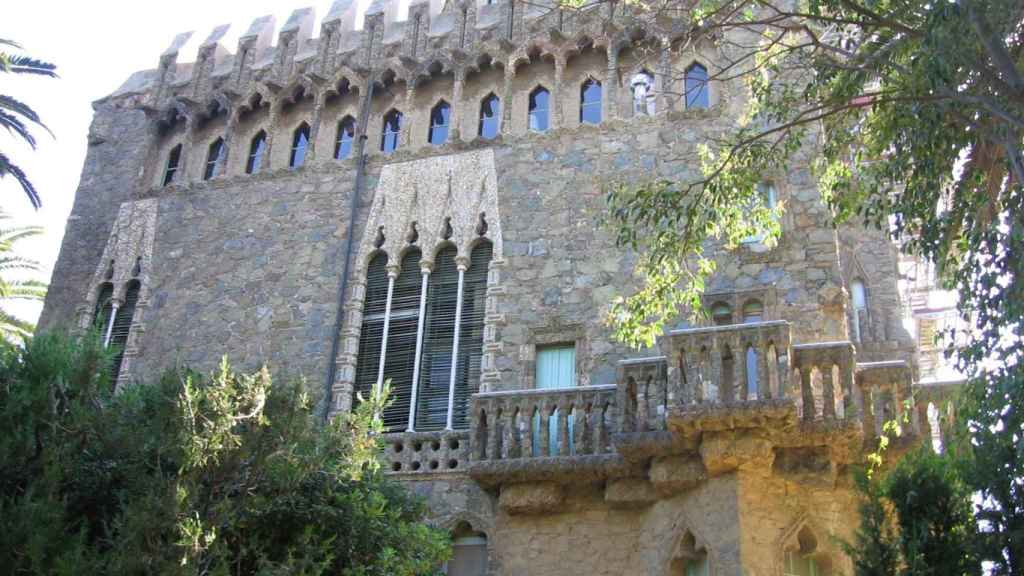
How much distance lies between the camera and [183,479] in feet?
34.0

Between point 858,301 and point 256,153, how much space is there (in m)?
9.23

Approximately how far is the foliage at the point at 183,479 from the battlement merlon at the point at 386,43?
7.30 m

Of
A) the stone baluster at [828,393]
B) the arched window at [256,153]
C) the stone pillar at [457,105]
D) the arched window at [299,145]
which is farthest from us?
the arched window at [256,153]

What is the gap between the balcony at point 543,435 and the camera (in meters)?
13.0

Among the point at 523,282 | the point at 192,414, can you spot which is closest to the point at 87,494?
the point at 192,414

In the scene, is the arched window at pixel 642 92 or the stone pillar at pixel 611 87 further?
the stone pillar at pixel 611 87

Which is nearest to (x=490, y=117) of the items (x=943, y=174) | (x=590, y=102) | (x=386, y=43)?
(x=590, y=102)

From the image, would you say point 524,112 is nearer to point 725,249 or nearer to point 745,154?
point 725,249

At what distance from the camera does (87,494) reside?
1108 cm

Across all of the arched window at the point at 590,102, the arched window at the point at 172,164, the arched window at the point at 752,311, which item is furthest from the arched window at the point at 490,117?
the arched window at the point at 172,164

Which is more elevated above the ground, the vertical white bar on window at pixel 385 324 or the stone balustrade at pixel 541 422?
the vertical white bar on window at pixel 385 324

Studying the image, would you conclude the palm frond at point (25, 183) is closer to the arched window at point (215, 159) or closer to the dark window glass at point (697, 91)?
the arched window at point (215, 159)

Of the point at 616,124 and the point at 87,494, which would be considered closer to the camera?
the point at 87,494

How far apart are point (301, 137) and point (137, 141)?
9.95 ft
